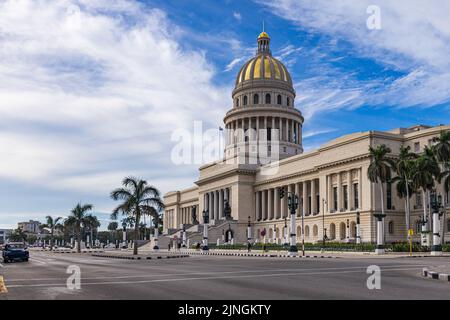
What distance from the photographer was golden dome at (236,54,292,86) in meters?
123

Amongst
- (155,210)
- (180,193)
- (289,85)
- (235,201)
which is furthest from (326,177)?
(180,193)

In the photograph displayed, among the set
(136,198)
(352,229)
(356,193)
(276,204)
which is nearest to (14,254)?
(136,198)

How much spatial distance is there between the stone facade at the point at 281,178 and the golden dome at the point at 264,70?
25 centimetres

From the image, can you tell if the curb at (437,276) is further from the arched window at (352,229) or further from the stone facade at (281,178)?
the arched window at (352,229)

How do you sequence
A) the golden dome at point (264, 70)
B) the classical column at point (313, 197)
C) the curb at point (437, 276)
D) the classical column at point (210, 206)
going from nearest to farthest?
the curb at point (437, 276) → the classical column at point (313, 197) → the classical column at point (210, 206) → the golden dome at point (264, 70)

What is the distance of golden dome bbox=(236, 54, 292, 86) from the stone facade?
25 cm

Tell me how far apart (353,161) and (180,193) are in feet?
256

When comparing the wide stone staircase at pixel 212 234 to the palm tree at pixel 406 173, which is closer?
the palm tree at pixel 406 173

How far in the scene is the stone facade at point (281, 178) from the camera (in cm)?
7612

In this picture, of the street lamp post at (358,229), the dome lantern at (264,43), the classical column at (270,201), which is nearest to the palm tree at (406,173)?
the street lamp post at (358,229)

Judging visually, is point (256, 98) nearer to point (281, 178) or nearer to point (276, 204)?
point (281, 178)

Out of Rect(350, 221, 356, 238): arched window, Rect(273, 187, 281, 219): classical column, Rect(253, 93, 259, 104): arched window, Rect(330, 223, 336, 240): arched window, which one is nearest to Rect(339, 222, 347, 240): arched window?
Rect(350, 221, 356, 238): arched window
